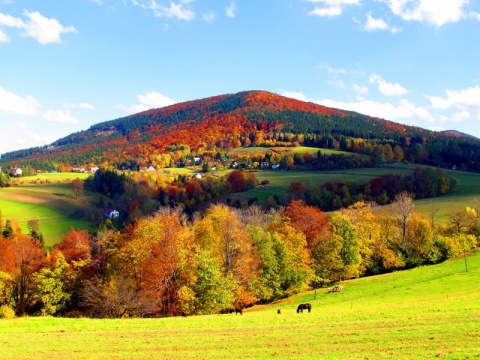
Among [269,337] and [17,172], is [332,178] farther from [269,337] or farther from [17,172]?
[17,172]

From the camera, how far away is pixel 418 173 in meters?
122

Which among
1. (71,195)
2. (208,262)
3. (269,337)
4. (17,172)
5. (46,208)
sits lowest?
(269,337)

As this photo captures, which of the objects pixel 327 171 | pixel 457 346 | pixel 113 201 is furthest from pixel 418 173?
pixel 457 346

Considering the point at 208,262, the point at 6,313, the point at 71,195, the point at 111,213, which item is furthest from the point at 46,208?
the point at 208,262

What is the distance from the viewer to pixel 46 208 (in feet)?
392

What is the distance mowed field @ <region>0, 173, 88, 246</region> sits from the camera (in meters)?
102

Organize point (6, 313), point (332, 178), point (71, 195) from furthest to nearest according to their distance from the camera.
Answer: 1. point (71, 195)
2. point (332, 178)
3. point (6, 313)

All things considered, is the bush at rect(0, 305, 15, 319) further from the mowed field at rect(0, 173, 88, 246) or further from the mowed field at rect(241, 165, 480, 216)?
the mowed field at rect(241, 165, 480, 216)

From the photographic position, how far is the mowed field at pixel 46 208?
4028 inches

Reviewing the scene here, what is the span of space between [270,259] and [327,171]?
10989 cm

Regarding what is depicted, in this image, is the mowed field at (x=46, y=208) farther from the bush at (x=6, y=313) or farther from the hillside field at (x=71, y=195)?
the bush at (x=6, y=313)

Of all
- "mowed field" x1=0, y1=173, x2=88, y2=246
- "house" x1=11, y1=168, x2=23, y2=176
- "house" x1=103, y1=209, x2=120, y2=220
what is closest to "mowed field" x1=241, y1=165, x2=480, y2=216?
"house" x1=103, y1=209, x2=120, y2=220

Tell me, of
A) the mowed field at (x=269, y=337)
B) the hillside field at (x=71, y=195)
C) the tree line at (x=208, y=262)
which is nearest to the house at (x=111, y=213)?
the hillside field at (x=71, y=195)

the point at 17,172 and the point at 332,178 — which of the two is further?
the point at 17,172
